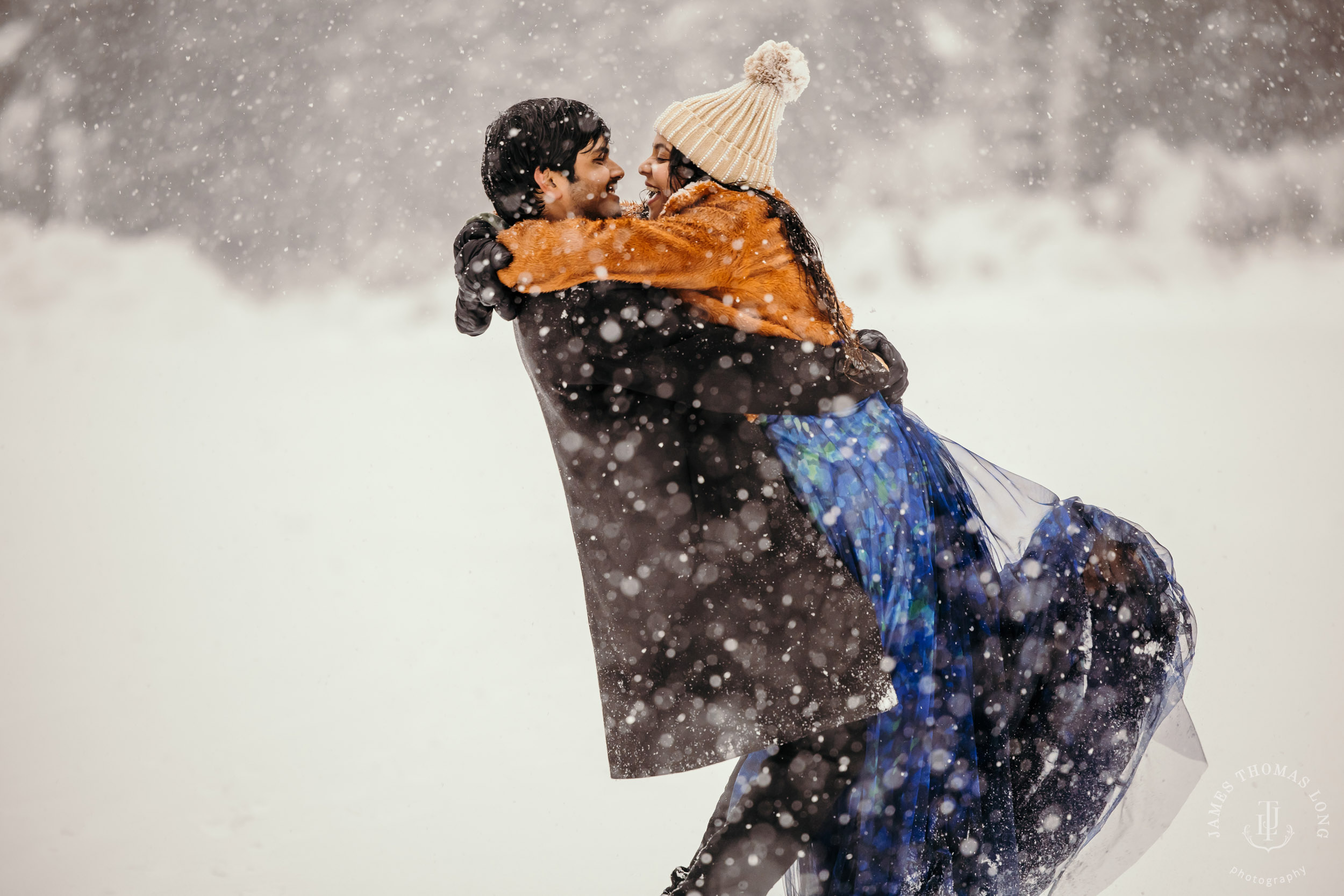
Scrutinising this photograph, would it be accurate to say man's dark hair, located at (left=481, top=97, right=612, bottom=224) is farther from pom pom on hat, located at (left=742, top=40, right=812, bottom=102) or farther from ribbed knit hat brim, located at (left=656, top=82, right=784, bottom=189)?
pom pom on hat, located at (left=742, top=40, right=812, bottom=102)

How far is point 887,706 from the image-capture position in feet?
3.70

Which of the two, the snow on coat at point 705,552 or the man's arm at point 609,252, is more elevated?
the man's arm at point 609,252

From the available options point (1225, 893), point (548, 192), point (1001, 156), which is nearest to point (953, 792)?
point (548, 192)

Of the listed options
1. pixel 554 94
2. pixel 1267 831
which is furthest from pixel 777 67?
pixel 1267 831

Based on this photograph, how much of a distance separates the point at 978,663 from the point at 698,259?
0.58 m

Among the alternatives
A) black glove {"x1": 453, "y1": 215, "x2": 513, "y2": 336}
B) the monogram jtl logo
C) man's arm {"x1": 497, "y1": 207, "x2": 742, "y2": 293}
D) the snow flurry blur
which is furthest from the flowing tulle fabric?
the snow flurry blur

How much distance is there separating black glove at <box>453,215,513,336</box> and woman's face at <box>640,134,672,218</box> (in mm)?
223

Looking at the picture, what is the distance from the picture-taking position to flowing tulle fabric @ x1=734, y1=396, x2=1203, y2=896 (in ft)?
3.92

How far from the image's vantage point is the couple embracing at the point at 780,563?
112 centimetres

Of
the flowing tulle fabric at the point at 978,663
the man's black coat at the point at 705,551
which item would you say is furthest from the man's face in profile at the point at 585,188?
the flowing tulle fabric at the point at 978,663

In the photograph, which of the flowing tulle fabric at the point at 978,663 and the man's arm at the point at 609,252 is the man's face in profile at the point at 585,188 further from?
the flowing tulle fabric at the point at 978,663

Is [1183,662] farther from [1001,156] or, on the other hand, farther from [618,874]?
[1001,156]

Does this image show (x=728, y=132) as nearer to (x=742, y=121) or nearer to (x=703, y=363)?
(x=742, y=121)

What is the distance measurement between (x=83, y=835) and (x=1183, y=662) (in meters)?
2.18
